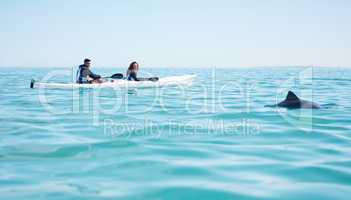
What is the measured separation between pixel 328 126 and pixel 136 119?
4687 millimetres

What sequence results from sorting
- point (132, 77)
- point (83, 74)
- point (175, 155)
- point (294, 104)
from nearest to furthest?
point (175, 155)
point (294, 104)
point (83, 74)
point (132, 77)

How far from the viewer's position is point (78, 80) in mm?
20641

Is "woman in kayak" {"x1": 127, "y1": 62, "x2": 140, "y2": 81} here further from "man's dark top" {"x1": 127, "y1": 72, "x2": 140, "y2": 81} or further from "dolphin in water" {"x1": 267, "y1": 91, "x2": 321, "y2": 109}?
"dolphin in water" {"x1": 267, "y1": 91, "x2": 321, "y2": 109}

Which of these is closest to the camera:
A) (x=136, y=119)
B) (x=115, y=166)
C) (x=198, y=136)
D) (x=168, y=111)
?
(x=115, y=166)

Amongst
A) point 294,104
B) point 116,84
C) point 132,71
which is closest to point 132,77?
point 132,71

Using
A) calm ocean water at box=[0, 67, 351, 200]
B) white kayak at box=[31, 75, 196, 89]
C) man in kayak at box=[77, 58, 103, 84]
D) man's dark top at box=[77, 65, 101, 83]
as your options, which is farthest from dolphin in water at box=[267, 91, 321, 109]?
man's dark top at box=[77, 65, 101, 83]

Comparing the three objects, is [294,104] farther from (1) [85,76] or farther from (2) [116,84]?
(1) [85,76]

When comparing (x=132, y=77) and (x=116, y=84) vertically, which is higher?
(x=132, y=77)

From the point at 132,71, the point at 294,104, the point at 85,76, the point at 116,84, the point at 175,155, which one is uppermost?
the point at 132,71

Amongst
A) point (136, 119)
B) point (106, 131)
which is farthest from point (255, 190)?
point (136, 119)

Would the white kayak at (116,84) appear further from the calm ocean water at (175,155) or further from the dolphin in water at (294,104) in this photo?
the dolphin in water at (294,104)

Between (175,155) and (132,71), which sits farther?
(132,71)

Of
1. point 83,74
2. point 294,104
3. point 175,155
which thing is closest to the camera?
point 175,155

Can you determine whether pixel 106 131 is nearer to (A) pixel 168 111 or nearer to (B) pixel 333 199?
(A) pixel 168 111
